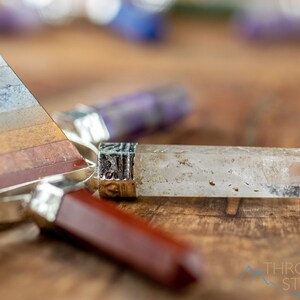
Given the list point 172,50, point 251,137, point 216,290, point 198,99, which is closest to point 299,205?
point 216,290

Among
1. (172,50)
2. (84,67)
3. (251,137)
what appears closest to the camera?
(251,137)

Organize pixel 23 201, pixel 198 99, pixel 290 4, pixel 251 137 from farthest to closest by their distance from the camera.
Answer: pixel 290 4, pixel 198 99, pixel 251 137, pixel 23 201

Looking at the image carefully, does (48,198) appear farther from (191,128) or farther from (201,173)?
(191,128)

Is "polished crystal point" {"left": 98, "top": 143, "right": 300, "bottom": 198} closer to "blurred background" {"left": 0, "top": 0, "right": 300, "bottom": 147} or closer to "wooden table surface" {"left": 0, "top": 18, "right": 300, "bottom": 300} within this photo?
"wooden table surface" {"left": 0, "top": 18, "right": 300, "bottom": 300}

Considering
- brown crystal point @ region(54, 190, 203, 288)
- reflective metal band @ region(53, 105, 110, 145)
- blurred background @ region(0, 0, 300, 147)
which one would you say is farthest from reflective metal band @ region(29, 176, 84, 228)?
blurred background @ region(0, 0, 300, 147)

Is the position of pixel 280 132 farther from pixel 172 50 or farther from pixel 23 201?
pixel 172 50

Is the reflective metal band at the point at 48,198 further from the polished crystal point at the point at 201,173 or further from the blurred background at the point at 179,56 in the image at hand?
the blurred background at the point at 179,56
